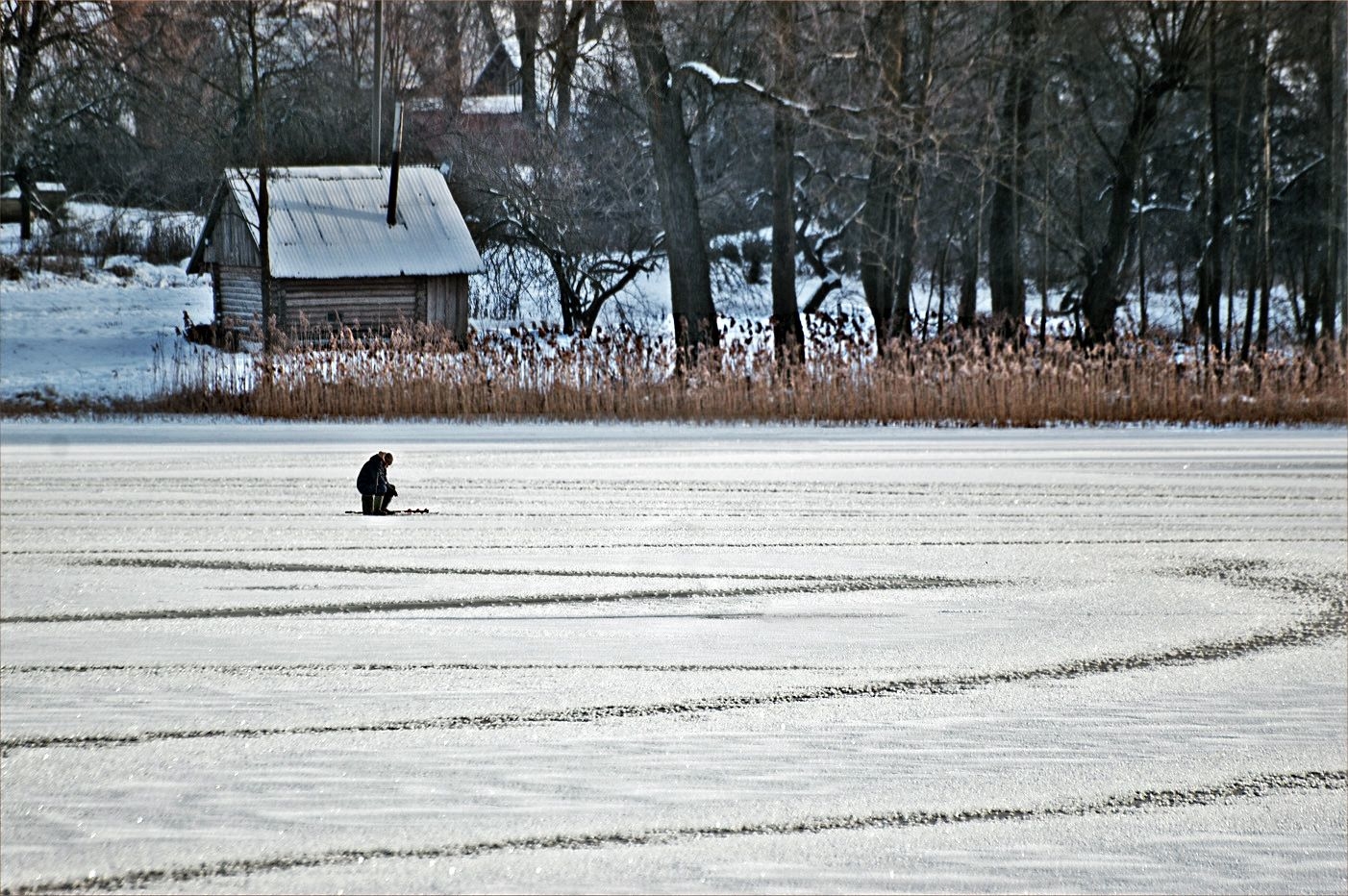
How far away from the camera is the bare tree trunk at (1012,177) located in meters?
9.93

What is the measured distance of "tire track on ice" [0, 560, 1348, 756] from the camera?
4.79 ft

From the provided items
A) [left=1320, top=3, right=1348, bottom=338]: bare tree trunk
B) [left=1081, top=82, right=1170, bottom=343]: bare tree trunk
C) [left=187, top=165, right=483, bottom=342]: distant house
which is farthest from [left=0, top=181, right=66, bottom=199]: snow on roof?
[left=1081, top=82, right=1170, bottom=343]: bare tree trunk

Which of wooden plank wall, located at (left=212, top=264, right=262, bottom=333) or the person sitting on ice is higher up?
wooden plank wall, located at (left=212, top=264, right=262, bottom=333)

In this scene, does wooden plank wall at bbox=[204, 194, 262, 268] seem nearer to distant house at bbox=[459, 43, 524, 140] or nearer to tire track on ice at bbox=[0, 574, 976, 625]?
distant house at bbox=[459, 43, 524, 140]

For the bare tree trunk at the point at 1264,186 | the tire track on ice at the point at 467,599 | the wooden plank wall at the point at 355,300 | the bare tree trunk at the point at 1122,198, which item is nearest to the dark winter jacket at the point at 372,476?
the tire track on ice at the point at 467,599

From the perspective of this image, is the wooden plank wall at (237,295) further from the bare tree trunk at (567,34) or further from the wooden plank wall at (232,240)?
the bare tree trunk at (567,34)

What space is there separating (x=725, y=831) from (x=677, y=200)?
8331 millimetres

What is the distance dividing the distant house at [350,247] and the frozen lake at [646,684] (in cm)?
445

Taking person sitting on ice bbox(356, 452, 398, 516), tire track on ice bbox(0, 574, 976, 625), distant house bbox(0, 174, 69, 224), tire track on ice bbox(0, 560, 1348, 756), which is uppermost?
distant house bbox(0, 174, 69, 224)

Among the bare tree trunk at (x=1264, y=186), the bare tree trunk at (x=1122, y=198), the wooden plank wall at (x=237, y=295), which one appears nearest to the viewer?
the wooden plank wall at (x=237, y=295)

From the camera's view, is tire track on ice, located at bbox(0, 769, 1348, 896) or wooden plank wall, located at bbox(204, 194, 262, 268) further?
wooden plank wall, located at bbox(204, 194, 262, 268)

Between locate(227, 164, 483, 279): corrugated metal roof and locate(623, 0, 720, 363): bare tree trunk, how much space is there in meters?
1.63

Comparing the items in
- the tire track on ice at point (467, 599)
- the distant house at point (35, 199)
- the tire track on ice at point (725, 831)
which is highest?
the distant house at point (35, 199)

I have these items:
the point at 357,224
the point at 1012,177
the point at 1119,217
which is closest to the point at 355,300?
the point at 357,224
